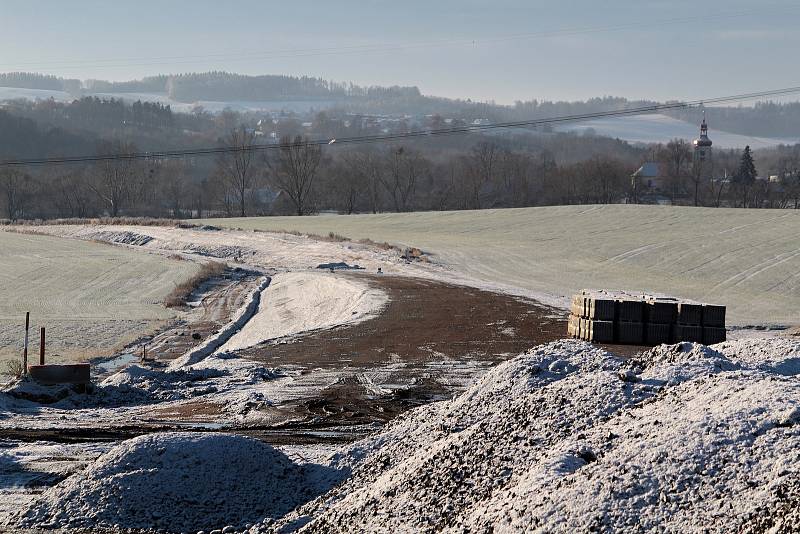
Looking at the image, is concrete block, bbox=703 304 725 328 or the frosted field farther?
the frosted field

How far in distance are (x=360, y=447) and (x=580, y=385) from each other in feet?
11.1

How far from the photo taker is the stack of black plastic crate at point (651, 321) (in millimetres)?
26062

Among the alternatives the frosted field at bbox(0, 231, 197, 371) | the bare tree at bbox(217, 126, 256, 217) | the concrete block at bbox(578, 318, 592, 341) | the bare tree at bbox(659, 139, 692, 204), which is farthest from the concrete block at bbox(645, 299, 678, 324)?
the bare tree at bbox(659, 139, 692, 204)

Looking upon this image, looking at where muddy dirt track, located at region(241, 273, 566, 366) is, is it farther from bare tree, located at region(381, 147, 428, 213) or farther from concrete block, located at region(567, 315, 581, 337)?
bare tree, located at region(381, 147, 428, 213)

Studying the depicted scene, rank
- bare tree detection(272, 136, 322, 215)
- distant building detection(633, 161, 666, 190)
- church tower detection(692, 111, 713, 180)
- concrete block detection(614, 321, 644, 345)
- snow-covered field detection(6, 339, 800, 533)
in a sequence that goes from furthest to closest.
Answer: distant building detection(633, 161, 666, 190), bare tree detection(272, 136, 322, 215), church tower detection(692, 111, 713, 180), concrete block detection(614, 321, 644, 345), snow-covered field detection(6, 339, 800, 533)

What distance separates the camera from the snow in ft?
114

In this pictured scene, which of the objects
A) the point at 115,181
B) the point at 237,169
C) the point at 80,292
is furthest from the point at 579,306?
the point at 237,169

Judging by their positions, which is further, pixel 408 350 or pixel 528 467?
pixel 408 350

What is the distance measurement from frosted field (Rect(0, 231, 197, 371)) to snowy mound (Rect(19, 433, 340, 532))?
19392 mm

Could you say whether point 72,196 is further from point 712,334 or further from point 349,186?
point 712,334

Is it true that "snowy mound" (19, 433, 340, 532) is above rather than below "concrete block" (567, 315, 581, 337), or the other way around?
above

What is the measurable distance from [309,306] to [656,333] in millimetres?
19453

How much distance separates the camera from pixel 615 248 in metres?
64.2

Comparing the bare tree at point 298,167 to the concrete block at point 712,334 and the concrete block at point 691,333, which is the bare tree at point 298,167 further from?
the concrete block at point 712,334
